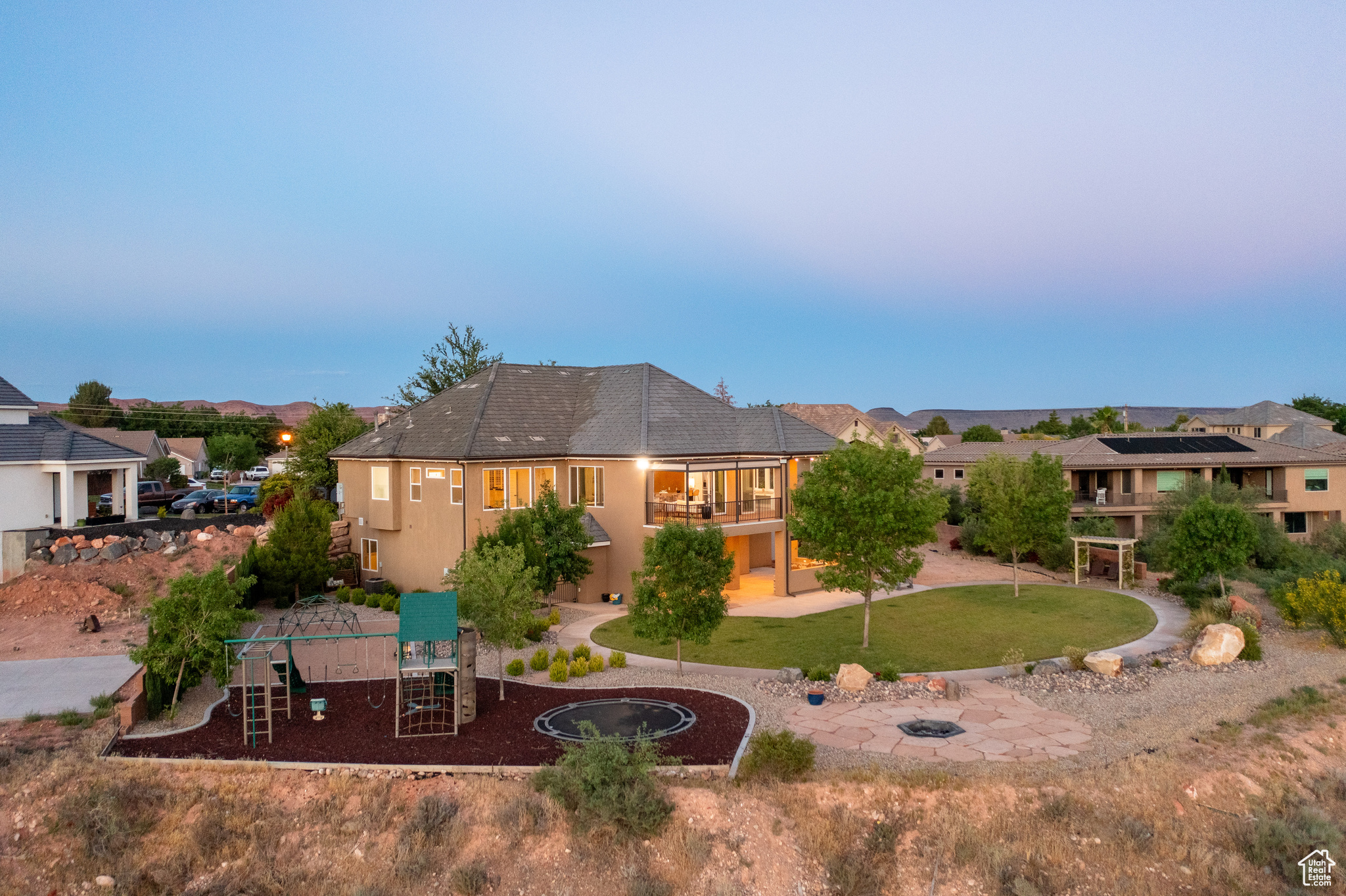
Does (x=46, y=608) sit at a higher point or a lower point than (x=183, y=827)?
higher

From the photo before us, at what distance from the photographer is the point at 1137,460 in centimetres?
4494

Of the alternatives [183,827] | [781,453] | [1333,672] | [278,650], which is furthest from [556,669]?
[1333,672]

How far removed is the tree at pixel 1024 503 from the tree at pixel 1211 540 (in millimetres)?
4093

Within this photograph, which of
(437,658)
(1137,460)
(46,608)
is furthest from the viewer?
(1137,460)

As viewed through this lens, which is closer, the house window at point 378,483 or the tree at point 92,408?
the house window at point 378,483

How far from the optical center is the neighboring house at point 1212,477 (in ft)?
146

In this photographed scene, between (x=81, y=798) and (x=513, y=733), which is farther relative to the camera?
(x=513, y=733)

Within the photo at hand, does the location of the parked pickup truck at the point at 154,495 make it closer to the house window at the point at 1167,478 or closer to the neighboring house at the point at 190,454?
the neighboring house at the point at 190,454

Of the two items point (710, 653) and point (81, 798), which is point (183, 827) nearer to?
point (81, 798)

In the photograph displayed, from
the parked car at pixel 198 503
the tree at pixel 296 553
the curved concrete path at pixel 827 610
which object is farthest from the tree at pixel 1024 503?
the parked car at pixel 198 503

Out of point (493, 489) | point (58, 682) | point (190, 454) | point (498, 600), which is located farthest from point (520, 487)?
point (190, 454)

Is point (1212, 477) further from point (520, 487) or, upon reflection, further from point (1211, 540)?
point (520, 487)

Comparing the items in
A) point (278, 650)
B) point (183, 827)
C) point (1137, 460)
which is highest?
point (1137, 460)

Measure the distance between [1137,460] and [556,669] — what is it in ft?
133
